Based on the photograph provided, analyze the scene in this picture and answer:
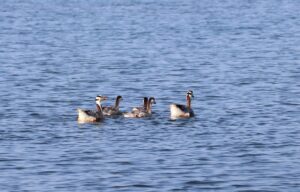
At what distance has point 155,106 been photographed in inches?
1625

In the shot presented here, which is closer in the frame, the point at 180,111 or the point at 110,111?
the point at 180,111

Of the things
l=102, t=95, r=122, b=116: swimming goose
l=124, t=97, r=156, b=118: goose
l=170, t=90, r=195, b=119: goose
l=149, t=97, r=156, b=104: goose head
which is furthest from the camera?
l=149, t=97, r=156, b=104: goose head

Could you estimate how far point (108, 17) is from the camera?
97625mm

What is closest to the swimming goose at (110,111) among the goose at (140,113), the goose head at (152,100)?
the goose at (140,113)

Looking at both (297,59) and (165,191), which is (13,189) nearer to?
(165,191)

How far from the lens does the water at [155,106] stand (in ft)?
94.5

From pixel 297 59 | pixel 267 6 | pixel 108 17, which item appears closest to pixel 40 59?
pixel 297 59

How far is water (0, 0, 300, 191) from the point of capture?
94.5 feet

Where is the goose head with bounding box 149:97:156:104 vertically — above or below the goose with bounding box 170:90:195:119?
above

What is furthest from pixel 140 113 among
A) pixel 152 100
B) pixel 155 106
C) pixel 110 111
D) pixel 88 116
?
pixel 155 106

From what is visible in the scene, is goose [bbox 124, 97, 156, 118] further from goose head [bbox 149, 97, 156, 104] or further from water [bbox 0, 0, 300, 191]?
water [bbox 0, 0, 300, 191]

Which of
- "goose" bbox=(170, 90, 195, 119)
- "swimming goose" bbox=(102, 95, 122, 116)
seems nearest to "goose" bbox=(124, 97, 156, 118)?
"swimming goose" bbox=(102, 95, 122, 116)

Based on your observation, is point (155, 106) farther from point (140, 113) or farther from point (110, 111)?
point (140, 113)

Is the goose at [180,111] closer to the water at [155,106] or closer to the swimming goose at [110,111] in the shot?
Answer: the water at [155,106]
